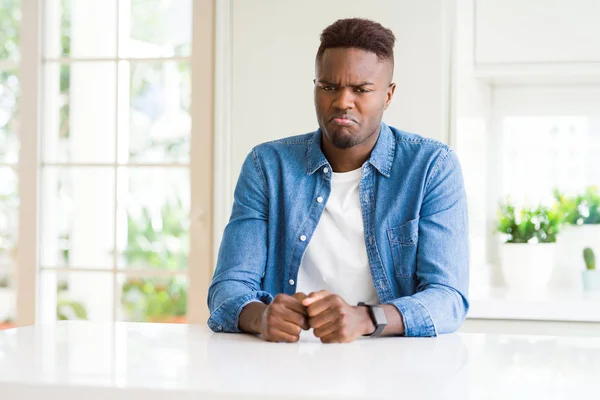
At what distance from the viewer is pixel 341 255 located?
1.82 meters

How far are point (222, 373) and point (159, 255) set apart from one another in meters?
4.50

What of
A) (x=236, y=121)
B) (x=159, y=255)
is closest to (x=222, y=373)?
(x=236, y=121)

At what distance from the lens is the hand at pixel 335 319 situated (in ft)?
4.62

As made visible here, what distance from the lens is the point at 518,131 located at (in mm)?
3348

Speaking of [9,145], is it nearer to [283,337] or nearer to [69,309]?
[69,309]

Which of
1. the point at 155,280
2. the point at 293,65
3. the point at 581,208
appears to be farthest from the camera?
the point at 155,280

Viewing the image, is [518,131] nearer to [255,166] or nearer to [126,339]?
[255,166]

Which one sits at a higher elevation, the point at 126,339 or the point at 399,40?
the point at 399,40

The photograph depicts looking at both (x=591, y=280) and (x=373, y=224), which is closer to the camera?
(x=373, y=224)

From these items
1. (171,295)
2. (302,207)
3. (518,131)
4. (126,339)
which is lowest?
(171,295)

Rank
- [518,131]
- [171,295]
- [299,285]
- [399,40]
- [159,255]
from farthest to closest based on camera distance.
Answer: [159,255]
[171,295]
[518,131]
[399,40]
[299,285]

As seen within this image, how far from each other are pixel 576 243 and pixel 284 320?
2.11 meters

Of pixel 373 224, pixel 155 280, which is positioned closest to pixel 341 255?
pixel 373 224

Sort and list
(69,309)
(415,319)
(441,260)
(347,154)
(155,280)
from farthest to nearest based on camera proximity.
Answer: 1. (155,280)
2. (69,309)
3. (347,154)
4. (441,260)
5. (415,319)
